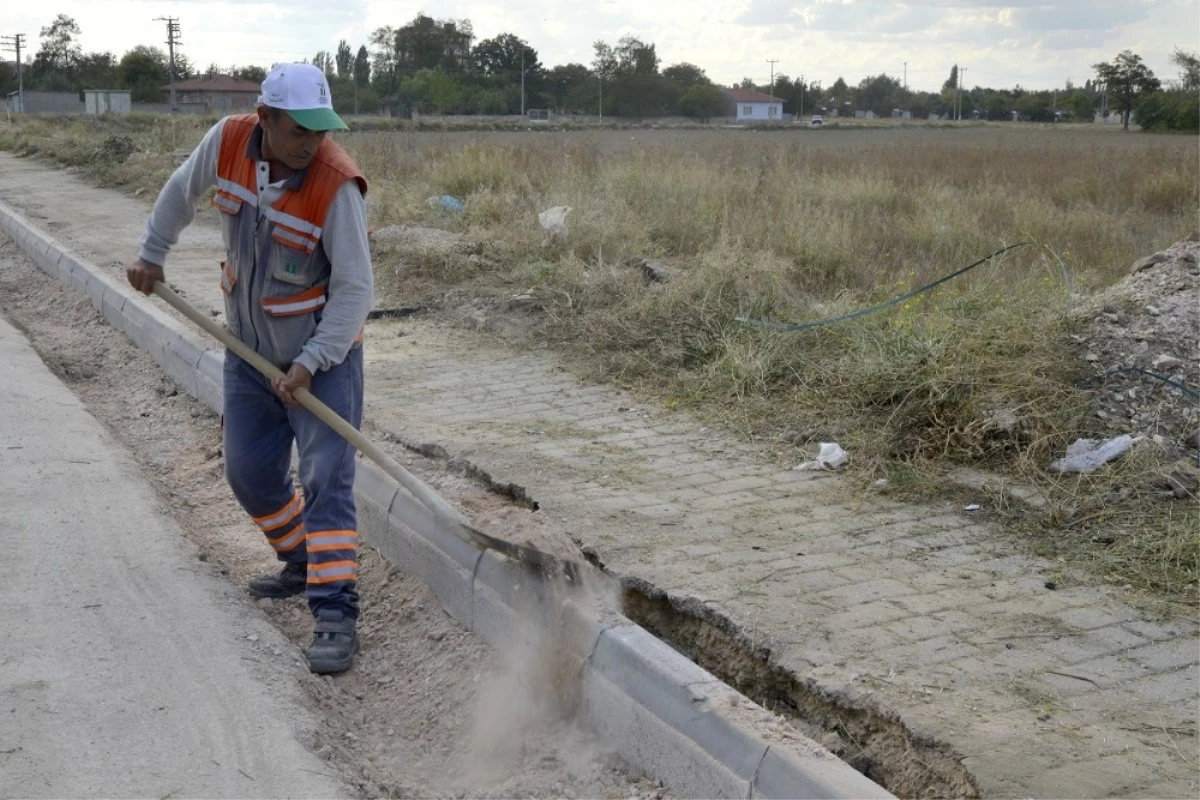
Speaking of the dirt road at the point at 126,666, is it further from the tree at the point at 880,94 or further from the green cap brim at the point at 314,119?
the tree at the point at 880,94

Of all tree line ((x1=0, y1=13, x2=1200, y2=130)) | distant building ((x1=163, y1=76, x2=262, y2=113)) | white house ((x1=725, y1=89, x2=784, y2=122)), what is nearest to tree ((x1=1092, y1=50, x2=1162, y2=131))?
tree line ((x1=0, y1=13, x2=1200, y2=130))

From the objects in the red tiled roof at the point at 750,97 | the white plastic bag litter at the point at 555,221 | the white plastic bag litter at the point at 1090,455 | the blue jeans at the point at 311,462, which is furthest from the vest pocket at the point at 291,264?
the red tiled roof at the point at 750,97

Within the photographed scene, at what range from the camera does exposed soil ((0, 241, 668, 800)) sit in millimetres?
3506

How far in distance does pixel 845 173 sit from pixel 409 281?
1028cm

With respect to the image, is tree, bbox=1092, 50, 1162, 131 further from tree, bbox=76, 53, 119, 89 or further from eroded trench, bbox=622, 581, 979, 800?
tree, bbox=76, 53, 119, 89

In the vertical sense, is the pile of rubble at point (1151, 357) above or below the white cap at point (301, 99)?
below

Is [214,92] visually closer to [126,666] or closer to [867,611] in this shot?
[126,666]

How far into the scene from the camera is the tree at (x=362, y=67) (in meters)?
92.5

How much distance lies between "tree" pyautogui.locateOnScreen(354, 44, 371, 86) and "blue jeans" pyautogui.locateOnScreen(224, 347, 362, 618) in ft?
299

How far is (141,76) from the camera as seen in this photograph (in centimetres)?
9038

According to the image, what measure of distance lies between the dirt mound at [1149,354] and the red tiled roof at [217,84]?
9359 cm

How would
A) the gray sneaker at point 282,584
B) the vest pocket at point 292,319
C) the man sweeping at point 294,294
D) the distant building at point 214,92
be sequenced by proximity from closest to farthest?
the man sweeping at point 294,294, the vest pocket at point 292,319, the gray sneaker at point 282,584, the distant building at point 214,92

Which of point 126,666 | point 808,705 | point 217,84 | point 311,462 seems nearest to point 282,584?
point 311,462

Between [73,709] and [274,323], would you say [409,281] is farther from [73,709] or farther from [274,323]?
[73,709]
